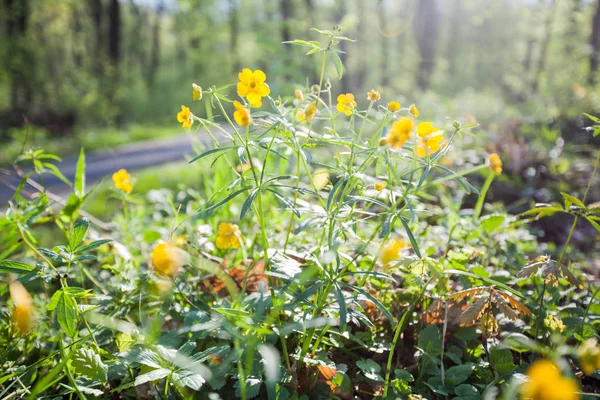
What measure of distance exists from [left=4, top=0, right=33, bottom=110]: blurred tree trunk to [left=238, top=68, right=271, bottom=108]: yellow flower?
520 inches

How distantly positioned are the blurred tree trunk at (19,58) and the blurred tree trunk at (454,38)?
24.2 m

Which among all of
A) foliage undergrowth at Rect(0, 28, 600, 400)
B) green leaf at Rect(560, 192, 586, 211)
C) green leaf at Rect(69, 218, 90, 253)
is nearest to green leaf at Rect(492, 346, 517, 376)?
foliage undergrowth at Rect(0, 28, 600, 400)

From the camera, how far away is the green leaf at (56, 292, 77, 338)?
987 millimetres

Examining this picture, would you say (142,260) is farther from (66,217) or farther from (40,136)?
(40,136)

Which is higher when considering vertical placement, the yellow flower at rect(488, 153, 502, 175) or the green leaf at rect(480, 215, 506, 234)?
the yellow flower at rect(488, 153, 502, 175)

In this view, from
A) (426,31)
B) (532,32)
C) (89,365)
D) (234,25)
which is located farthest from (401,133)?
(532,32)

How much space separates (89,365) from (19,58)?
13.7 m

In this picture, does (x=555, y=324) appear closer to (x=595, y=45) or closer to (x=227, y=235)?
(x=227, y=235)

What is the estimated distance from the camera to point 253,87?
1.11 metres

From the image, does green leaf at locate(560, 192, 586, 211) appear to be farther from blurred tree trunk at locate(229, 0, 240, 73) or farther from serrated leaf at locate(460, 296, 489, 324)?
blurred tree trunk at locate(229, 0, 240, 73)

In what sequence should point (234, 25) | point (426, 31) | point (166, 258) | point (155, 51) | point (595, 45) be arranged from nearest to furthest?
point (166, 258) → point (595, 45) → point (426, 31) → point (234, 25) → point (155, 51)

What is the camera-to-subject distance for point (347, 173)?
1128mm

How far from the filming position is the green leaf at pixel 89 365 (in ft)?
3.57

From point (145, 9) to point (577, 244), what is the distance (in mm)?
28973
